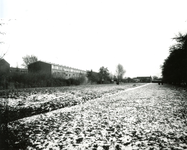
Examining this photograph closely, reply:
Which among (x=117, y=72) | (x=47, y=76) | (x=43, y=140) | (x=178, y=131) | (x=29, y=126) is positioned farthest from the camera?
(x=117, y=72)

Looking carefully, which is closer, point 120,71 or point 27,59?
point 27,59

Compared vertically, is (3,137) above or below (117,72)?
below

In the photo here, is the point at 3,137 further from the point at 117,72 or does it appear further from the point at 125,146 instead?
the point at 117,72

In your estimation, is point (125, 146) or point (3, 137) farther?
point (3, 137)

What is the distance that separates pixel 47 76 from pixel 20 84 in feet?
28.1

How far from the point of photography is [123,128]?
499 centimetres

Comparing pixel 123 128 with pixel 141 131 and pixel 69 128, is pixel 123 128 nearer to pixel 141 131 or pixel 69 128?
pixel 141 131

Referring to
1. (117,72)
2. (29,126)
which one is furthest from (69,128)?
(117,72)

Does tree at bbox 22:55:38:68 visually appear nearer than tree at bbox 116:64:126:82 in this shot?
Yes

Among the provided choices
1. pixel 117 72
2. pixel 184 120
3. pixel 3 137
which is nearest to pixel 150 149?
pixel 184 120

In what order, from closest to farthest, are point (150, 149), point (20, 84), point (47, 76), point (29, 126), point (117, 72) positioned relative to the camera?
point (150, 149) → point (29, 126) → point (20, 84) → point (47, 76) → point (117, 72)

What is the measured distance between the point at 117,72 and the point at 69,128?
108m

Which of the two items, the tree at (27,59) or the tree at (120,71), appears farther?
the tree at (120,71)

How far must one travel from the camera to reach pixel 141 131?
464 centimetres
